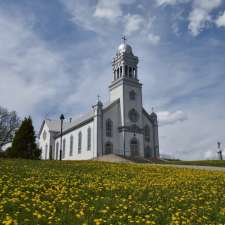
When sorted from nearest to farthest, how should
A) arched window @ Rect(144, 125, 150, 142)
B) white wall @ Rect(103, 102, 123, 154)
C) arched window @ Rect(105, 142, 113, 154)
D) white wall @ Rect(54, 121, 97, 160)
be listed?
arched window @ Rect(105, 142, 113, 154) → white wall @ Rect(103, 102, 123, 154) → white wall @ Rect(54, 121, 97, 160) → arched window @ Rect(144, 125, 150, 142)

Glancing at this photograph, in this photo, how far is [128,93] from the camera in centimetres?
6081

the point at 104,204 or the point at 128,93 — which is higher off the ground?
the point at 128,93

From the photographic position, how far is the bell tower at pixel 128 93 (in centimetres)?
5822

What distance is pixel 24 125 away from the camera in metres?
41.7

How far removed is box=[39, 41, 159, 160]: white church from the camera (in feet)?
188

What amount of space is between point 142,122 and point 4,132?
28.4 metres

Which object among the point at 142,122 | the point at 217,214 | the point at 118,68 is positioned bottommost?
the point at 217,214

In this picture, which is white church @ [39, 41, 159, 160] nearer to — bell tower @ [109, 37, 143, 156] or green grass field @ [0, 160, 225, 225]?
bell tower @ [109, 37, 143, 156]

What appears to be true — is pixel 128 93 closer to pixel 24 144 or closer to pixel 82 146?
pixel 82 146

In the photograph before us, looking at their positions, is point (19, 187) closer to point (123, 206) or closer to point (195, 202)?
point (123, 206)

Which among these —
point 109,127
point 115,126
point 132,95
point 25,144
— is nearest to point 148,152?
point 115,126

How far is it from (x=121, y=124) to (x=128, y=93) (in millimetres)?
6136

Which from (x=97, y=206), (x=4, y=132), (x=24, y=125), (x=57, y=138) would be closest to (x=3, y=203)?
(x=97, y=206)

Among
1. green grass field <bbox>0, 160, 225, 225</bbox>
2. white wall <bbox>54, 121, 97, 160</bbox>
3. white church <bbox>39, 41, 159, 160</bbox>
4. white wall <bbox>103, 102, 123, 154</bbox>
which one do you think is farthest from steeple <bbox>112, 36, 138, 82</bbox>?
green grass field <bbox>0, 160, 225, 225</bbox>
